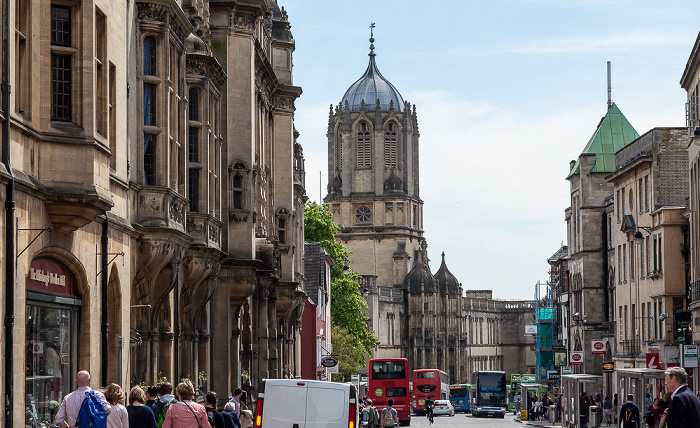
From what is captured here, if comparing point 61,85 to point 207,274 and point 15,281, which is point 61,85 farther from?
point 207,274

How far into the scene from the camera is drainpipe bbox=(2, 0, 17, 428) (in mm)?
15031

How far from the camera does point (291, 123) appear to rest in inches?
1825

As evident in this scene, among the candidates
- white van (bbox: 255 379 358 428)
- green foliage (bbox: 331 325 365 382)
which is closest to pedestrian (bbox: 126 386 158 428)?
white van (bbox: 255 379 358 428)

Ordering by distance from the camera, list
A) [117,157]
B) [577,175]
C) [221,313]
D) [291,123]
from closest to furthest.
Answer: [117,157] < [221,313] < [291,123] < [577,175]

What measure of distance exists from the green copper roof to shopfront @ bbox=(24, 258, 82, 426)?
57480 millimetres

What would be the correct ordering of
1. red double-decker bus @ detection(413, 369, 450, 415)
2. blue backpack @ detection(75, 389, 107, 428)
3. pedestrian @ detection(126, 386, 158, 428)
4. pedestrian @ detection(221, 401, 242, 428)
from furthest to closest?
red double-decker bus @ detection(413, 369, 450, 415) → pedestrian @ detection(221, 401, 242, 428) → pedestrian @ detection(126, 386, 158, 428) → blue backpack @ detection(75, 389, 107, 428)

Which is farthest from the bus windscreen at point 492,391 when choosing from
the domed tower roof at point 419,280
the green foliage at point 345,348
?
the domed tower roof at point 419,280

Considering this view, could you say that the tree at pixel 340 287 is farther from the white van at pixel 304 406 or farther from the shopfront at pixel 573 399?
the white van at pixel 304 406

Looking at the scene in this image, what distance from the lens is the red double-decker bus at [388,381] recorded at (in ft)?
237

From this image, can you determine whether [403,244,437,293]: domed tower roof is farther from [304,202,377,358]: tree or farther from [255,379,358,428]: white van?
[255,379,358,428]: white van

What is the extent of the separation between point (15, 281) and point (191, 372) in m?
12.9

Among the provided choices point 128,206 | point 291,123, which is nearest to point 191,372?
point 128,206

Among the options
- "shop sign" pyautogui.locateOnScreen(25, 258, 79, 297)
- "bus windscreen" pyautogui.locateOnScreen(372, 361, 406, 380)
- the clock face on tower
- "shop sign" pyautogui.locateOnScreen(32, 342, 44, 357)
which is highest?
the clock face on tower

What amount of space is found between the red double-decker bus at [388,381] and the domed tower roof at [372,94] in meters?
83.8
